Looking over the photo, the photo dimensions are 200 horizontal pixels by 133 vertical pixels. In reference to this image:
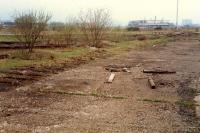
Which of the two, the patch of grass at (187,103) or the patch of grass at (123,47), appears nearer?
the patch of grass at (187,103)

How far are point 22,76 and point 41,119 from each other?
23.7ft

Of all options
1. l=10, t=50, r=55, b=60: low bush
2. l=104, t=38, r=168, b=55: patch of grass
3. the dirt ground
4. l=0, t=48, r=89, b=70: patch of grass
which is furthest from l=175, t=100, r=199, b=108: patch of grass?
l=104, t=38, r=168, b=55: patch of grass

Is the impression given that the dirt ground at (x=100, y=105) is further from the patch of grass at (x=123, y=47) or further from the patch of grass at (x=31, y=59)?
the patch of grass at (x=123, y=47)

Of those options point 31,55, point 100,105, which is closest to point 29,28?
point 31,55

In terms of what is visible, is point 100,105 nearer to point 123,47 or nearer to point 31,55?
point 31,55

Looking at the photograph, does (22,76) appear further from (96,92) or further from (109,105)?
(109,105)

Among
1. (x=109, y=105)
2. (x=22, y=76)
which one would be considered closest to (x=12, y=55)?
(x=22, y=76)

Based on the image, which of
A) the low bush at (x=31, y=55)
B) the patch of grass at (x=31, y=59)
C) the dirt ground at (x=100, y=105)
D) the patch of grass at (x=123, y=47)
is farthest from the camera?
the patch of grass at (x=123, y=47)

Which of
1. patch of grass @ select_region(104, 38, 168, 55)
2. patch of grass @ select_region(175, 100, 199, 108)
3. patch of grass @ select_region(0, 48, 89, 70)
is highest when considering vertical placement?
patch of grass @ select_region(0, 48, 89, 70)

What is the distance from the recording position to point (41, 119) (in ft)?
33.9

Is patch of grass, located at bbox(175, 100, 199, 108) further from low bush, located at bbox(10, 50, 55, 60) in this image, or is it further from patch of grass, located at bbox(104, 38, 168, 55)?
patch of grass, located at bbox(104, 38, 168, 55)

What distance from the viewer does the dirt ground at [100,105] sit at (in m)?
9.76

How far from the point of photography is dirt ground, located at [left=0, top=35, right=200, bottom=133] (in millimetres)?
9758

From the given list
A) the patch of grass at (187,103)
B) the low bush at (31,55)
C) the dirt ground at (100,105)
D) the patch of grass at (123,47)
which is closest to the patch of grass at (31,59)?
the low bush at (31,55)
